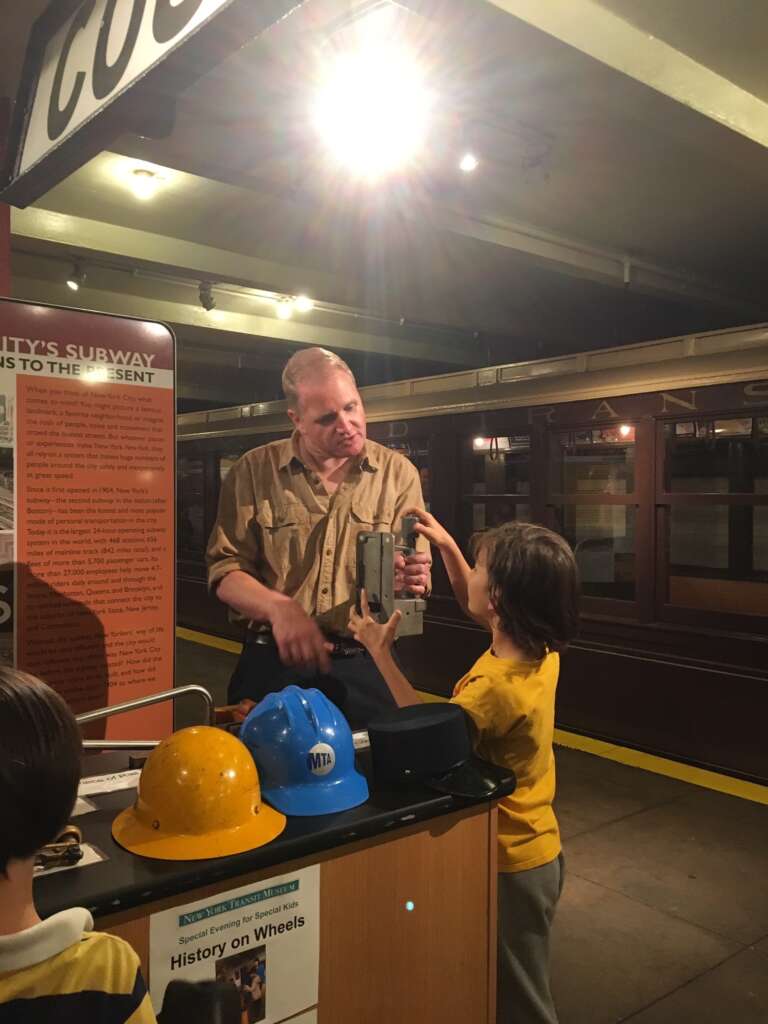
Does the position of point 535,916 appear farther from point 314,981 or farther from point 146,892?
point 146,892

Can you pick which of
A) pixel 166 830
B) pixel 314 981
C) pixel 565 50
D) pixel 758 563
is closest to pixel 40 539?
pixel 166 830

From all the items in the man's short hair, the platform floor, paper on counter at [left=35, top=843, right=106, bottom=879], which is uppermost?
the man's short hair

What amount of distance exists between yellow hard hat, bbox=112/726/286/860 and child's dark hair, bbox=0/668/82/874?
1.42 ft

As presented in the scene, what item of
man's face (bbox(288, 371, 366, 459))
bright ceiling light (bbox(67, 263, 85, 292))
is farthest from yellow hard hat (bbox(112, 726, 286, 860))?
bright ceiling light (bbox(67, 263, 85, 292))

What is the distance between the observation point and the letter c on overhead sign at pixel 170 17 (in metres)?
1.62

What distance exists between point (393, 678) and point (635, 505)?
11.1 ft

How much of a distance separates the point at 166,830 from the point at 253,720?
0.29 metres

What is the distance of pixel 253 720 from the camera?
1671 mm

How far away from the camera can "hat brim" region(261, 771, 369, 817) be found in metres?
1.57

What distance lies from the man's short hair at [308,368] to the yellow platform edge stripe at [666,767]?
7.82ft

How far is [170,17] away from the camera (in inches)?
66.8

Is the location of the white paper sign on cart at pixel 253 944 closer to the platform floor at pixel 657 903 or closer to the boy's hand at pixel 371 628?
the boy's hand at pixel 371 628

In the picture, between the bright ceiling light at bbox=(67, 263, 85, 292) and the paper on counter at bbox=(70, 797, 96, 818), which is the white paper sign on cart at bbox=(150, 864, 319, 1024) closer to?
the paper on counter at bbox=(70, 797, 96, 818)

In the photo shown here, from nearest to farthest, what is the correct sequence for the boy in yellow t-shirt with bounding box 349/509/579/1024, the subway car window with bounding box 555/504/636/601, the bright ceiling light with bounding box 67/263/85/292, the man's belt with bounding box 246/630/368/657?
the boy in yellow t-shirt with bounding box 349/509/579/1024, the man's belt with bounding box 246/630/368/657, the bright ceiling light with bounding box 67/263/85/292, the subway car window with bounding box 555/504/636/601
